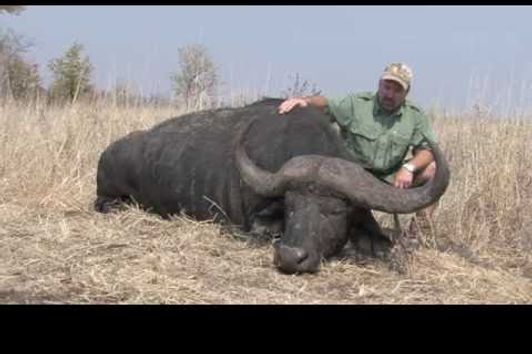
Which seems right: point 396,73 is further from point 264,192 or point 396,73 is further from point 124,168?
point 124,168

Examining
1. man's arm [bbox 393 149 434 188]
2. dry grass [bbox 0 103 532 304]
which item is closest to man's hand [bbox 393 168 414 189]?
man's arm [bbox 393 149 434 188]

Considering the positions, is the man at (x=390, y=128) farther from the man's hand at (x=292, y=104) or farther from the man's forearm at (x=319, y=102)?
the man's hand at (x=292, y=104)

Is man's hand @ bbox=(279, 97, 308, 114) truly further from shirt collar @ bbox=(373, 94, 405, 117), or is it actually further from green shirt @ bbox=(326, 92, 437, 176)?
shirt collar @ bbox=(373, 94, 405, 117)

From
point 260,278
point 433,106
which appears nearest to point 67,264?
point 260,278

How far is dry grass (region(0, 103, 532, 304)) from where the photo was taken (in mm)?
4539

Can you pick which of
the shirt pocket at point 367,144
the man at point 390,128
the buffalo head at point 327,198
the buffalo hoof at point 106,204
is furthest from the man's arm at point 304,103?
the buffalo hoof at point 106,204

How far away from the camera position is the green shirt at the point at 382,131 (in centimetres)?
601

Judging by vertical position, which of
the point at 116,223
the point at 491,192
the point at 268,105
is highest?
the point at 268,105

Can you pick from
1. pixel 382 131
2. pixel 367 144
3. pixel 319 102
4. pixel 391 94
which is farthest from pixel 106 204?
pixel 391 94

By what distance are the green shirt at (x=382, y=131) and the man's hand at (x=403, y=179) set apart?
311 mm

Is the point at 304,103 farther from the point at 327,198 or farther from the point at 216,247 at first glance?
the point at 216,247

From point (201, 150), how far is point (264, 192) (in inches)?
63.8

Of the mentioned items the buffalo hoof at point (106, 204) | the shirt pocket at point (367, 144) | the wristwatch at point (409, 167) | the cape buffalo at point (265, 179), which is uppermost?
the shirt pocket at point (367, 144)

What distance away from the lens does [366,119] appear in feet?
20.1
